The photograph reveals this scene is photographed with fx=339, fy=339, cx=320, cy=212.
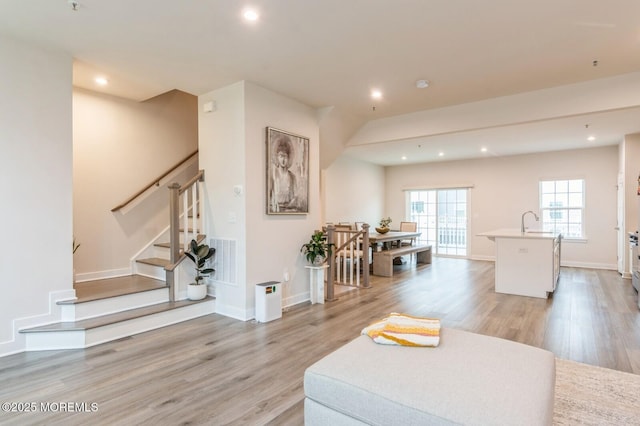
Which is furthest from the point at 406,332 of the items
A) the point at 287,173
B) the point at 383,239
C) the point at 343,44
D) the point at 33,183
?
the point at 383,239

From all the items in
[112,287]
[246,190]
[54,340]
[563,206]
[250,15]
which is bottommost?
[54,340]

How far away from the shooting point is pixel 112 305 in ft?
11.5

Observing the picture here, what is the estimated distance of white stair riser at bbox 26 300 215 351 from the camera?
9.75 feet

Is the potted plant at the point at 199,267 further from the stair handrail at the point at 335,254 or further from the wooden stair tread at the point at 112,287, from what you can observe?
the stair handrail at the point at 335,254

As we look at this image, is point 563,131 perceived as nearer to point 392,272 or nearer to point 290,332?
point 392,272

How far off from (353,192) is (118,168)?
569 cm

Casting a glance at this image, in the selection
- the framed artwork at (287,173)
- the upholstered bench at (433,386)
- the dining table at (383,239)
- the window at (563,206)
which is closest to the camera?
the upholstered bench at (433,386)

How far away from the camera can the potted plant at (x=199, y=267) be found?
4055 millimetres

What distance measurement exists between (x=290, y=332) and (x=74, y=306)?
2.07 meters

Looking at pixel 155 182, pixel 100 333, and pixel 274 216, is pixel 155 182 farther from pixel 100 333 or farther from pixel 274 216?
pixel 100 333

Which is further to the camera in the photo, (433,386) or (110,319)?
(110,319)

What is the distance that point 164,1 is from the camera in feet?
7.88

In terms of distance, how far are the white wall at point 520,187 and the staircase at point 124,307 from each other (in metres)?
7.27

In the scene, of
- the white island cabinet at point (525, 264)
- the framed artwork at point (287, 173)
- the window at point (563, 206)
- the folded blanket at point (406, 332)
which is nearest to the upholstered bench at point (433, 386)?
the folded blanket at point (406, 332)
